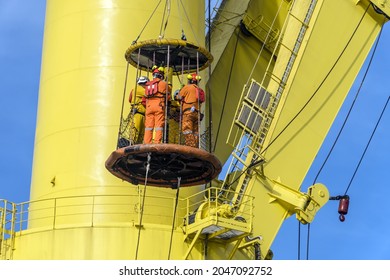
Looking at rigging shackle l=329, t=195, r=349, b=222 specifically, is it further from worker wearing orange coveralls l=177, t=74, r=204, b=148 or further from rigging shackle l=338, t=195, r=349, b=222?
worker wearing orange coveralls l=177, t=74, r=204, b=148

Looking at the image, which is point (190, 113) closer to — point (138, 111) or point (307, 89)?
point (138, 111)

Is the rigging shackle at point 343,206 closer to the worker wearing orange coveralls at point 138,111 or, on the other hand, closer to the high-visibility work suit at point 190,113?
the high-visibility work suit at point 190,113

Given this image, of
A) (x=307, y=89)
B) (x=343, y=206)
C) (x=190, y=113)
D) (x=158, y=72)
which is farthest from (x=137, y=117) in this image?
(x=343, y=206)

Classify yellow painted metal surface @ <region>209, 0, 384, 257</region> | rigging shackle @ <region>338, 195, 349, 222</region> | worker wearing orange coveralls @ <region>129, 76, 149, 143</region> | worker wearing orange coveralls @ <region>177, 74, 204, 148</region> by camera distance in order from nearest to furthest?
worker wearing orange coveralls @ <region>177, 74, 204, 148</region> → worker wearing orange coveralls @ <region>129, 76, 149, 143</region> → yellow painted metal surface @ <region>209, 0, 384, 257</region> → rigging shackle @ <region>338, 195, 349, 222</region>

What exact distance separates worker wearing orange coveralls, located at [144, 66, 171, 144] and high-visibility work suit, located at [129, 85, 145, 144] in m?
0.92

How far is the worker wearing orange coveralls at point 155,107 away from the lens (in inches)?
1124

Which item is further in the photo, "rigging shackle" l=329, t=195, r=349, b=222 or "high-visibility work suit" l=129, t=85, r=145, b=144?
"rigging shackle" l=329, t=195, r=349, b=222

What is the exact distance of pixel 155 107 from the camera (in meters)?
28.6

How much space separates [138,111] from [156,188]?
276 cm

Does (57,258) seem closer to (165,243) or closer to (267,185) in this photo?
(165,243)

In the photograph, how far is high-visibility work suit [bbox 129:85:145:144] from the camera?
29.7 metres

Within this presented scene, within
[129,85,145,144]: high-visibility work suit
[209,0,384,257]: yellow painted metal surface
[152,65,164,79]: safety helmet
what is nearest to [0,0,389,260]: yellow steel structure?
[209,0,384,257]: yellow painted metal surface

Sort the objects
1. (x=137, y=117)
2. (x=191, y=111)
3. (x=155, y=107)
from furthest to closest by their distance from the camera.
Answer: (x=137, y=117) < (x=191, y=111) < (x=155, y=107)

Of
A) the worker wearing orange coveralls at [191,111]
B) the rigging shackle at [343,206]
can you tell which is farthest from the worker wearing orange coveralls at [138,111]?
the rigging shackle at [343,206]
